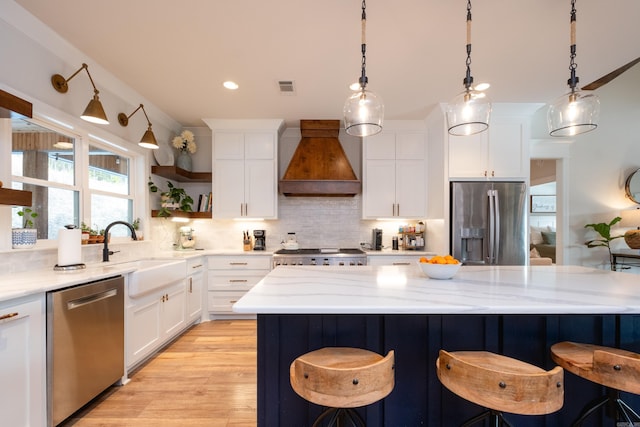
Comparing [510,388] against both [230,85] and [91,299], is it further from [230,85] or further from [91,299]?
[230,85]

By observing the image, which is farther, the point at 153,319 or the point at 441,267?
the point at 153,319

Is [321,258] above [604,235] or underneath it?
underneath

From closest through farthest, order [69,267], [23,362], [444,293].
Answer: [444,293]
[23,362]
[69,267]

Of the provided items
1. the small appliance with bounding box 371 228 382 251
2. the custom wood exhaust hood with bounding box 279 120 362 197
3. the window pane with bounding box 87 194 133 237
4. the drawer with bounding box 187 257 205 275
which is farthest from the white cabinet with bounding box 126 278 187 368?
the small appliance with bounding box 371 228 382 251

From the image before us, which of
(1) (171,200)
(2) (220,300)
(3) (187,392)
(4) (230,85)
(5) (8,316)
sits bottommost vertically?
(3) (187,392)

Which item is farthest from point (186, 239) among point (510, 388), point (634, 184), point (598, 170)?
point (634, 184)

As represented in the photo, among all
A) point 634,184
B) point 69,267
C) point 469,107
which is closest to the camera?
point 469,107

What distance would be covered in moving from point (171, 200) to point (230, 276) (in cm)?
127

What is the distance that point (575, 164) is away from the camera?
4.38 meters

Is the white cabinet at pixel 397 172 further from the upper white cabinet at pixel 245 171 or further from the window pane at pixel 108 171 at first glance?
the window pane at pixel 108 171

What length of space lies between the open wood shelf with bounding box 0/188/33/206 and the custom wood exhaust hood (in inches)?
92.6

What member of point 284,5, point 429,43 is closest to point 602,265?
point 429,43

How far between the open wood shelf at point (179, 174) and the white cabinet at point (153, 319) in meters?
1.38

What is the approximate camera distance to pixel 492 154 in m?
3.27
